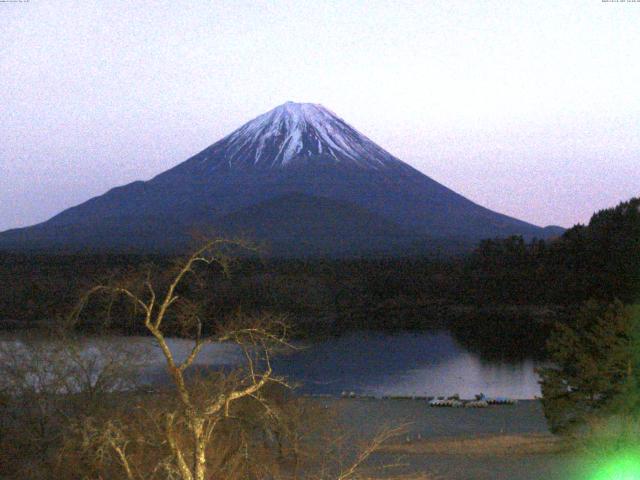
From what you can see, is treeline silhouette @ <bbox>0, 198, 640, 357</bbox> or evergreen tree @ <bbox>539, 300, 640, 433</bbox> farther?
treeline silhouette @ <bbox>0, 198, 640, 357</bbox>

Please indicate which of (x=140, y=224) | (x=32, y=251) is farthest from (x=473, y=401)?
(x=140, y=224)

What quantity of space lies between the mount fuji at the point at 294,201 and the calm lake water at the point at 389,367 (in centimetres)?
3452

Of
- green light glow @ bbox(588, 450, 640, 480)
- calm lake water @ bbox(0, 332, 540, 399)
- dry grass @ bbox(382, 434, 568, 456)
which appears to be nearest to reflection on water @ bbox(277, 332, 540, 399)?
calm lake water @ bbox(0, 332, 540, 399)

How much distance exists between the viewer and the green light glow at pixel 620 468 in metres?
8.46

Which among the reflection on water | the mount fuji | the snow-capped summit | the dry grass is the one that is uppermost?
the snow-capped summit

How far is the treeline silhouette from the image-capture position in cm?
2647

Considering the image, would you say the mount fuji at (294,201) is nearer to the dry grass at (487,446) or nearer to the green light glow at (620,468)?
the dry grass at (487,446)

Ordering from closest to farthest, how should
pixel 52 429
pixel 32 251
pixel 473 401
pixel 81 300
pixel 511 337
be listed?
pixel 81 300 < pixel 52 429 < pixel 473 401 < pixel 511 337 < pixel 32 251

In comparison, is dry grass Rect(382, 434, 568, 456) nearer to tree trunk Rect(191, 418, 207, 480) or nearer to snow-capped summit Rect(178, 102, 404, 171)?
tree trunk Rect(191, 418, 207, 480)

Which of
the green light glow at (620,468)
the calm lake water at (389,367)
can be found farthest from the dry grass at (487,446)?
the calm lake water at (389,367)

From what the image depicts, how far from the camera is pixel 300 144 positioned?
242ft

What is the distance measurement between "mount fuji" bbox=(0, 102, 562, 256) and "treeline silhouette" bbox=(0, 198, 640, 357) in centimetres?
1999

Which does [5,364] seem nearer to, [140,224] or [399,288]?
[399,288]

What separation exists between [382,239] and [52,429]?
53.9m
